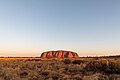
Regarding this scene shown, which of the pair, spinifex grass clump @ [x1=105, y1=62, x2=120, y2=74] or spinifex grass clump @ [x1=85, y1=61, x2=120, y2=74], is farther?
spinifex grass clump @ [x1=85, y1=61, x2=120, y2=74]

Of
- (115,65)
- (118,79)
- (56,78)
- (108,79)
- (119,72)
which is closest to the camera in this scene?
(118,79)

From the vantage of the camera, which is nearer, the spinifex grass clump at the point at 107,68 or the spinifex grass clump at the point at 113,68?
the spinifex grass clump at the point at 113,68

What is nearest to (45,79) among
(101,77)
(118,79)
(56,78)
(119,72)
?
(56,78)

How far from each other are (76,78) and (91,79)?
1324mm

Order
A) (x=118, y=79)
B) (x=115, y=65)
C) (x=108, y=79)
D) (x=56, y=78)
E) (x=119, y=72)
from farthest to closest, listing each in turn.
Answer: (x=115, y=65) → (x=119, y=72) → (x=56, y=78) → (x=108, y=79) → (x=118, y=79)

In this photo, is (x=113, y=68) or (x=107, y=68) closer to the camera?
(x=113, y=68)

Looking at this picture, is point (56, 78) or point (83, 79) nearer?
point (83, 79)

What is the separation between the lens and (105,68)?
49.6ft

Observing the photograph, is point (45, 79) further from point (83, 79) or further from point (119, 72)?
point (119, 72)

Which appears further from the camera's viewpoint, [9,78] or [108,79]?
[9,78]

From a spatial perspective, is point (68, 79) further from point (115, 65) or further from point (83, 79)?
point (115, 65)

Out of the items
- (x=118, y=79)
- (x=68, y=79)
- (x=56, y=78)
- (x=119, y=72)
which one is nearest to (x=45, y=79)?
(x=56, y=78)

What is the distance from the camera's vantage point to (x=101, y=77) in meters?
11.7

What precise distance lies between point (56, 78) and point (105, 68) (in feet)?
16.2
